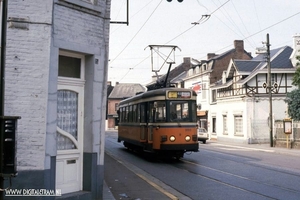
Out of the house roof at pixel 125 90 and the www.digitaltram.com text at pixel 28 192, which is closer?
the www.digitaltram.com text at pixel 28 192

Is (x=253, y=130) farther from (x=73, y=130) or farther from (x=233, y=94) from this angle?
(x=73, y=130)

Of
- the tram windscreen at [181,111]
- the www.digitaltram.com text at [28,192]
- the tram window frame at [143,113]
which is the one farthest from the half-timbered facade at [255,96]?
the www.digitaltram.com text at [28,192]

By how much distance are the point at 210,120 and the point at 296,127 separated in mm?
18532

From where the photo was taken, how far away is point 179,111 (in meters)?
18.6

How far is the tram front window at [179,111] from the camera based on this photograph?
18406 mm

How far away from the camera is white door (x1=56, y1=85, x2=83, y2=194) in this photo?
28.5 ft

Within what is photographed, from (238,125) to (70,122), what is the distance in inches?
1353

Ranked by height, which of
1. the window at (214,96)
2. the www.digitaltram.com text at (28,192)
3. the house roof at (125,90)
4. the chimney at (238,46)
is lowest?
the www.digitaltram.com text at (28,192)

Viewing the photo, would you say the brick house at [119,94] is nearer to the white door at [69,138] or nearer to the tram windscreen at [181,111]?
the tram windscreen at [181,111]

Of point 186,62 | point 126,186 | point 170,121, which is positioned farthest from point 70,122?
point 186,62

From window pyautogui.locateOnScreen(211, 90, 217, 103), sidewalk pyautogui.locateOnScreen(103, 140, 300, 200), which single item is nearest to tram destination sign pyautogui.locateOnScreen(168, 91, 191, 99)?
sidewalk pyautogui.locateOnScreen(103, 140, 300, 200)

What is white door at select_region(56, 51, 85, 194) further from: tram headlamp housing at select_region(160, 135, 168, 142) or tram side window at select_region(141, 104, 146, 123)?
tram side window at select_region(141, 104, 146, 123)

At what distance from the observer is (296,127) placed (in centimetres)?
3122

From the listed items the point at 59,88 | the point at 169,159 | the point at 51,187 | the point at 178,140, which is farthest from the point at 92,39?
the point at 169,159
